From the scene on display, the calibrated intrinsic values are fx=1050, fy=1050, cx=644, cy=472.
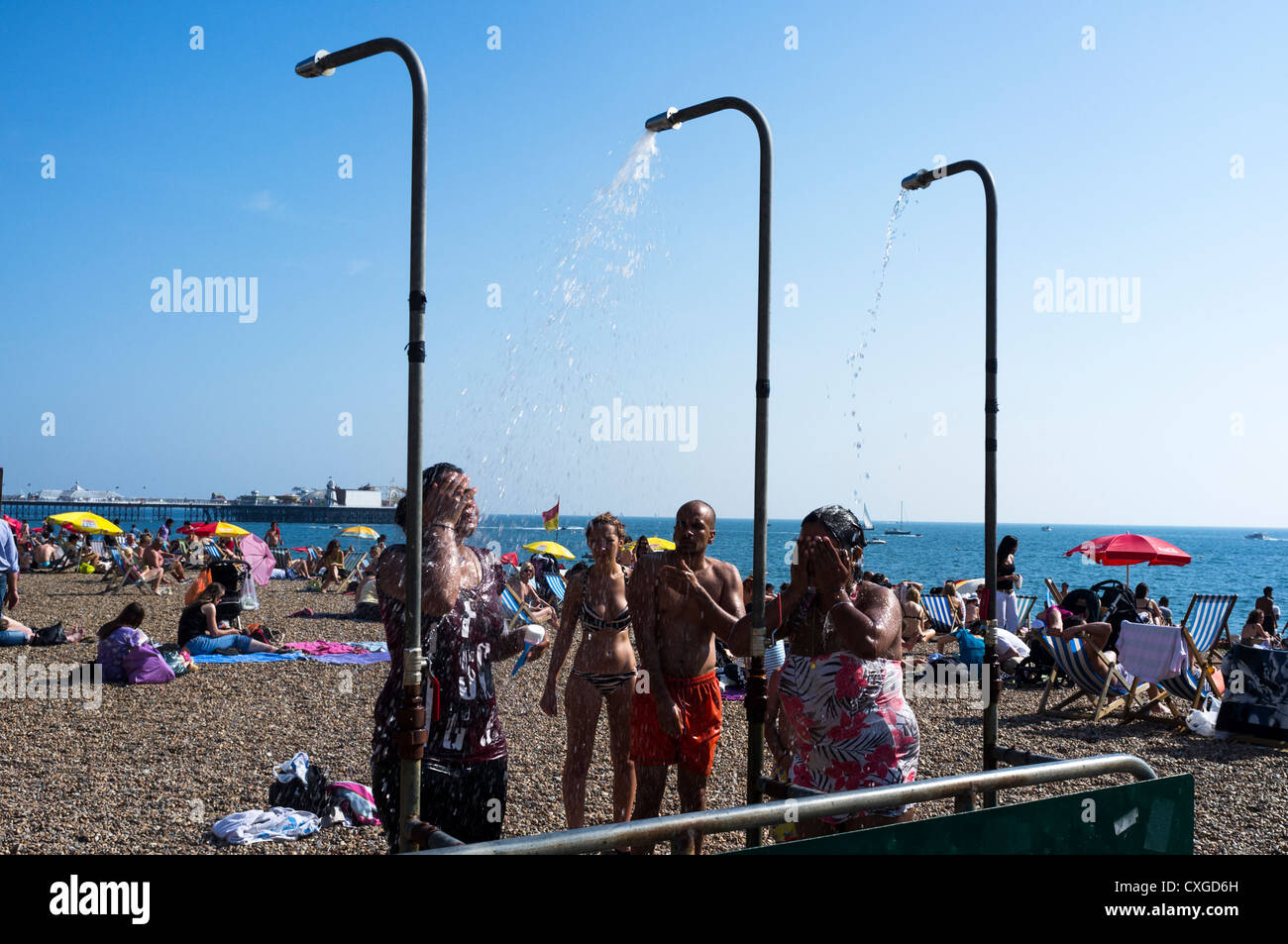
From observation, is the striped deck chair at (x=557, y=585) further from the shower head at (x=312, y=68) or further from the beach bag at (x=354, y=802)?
the shower head at (x=312, y=68)

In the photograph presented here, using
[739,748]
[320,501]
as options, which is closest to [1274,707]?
[739,748]

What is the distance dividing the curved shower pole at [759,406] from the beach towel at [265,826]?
310cm

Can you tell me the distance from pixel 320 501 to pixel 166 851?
183 meters

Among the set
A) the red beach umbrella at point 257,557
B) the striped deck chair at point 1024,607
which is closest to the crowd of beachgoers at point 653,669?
the striped deck chair at point 1024,607

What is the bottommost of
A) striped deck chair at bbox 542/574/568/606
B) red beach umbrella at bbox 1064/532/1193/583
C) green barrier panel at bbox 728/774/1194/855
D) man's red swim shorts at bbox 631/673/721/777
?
striped deck chair at bbox 542/574/568/606

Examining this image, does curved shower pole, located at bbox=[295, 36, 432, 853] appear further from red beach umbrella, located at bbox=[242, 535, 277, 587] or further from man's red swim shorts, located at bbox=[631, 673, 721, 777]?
red beach umbrella, located at bbox=[242, 535, 277, 587]

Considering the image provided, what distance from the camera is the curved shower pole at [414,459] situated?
3297 millimetres

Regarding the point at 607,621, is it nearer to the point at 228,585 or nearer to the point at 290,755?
the point at 290,755

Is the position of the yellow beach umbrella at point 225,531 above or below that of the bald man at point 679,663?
below

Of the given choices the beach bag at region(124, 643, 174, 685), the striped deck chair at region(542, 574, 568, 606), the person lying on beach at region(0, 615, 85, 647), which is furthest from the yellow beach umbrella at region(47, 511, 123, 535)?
the beach bag at region(124, 643, 174, 685)

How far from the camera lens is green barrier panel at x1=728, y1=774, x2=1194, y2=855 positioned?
2670mm

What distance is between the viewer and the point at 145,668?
1252 centimetres

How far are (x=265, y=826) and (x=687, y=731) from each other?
296 cm

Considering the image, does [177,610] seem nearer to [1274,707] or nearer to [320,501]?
[1274,707]
